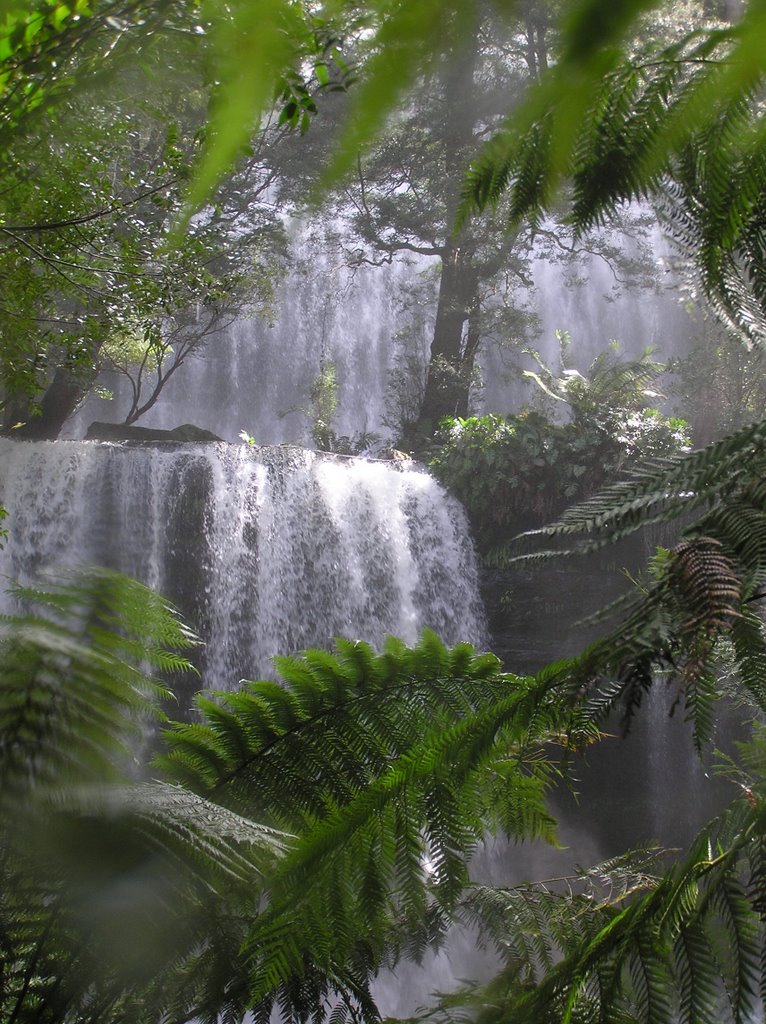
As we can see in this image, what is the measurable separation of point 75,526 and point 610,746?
6.60 meters

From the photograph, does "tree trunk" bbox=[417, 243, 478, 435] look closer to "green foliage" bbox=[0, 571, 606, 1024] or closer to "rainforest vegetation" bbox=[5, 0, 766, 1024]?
"rainforest vegetation" bbox=[5, 0, 766, 1024]

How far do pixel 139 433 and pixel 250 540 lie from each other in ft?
14.2

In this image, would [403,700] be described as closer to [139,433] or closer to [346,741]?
[346,741]

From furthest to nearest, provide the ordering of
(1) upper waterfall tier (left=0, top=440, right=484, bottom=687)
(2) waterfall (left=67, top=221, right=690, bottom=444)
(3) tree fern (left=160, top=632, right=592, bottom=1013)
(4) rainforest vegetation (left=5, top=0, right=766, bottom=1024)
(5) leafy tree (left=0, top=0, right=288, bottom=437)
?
(2) waterfall (left=67, top=221, right=690, bottom=444) < (1) upper waterfall tier (left=0, top=440, right=484, bottom=687) < (5) leafy tree (left=0, top=0, right=288, bottom=437) < (3) tree fern (left=160, top=632, right=592, bottom=1013) < (4) rainforest vegetation (left=5, top=0, right=766, bottom=1024)

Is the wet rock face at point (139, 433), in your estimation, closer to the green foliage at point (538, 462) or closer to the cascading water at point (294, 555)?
the cascading water at point (294, 555)

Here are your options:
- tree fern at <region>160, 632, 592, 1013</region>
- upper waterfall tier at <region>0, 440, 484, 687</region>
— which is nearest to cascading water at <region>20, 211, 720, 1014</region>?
upper waterfall tier at <region>0, 440, 484, 687</region>

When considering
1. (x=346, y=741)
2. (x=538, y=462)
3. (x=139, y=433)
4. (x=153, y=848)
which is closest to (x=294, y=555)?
(x=538, y=462)

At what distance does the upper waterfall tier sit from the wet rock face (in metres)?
2.92

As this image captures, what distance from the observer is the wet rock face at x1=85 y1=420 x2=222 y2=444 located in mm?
12247

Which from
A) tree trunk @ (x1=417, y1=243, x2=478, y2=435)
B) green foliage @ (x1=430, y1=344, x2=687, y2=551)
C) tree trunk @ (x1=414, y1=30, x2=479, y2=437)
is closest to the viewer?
green foliage @ (x1=430, y1=344, x2=687, y2=551)

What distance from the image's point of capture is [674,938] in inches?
33.7

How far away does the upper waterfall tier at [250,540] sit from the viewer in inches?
341

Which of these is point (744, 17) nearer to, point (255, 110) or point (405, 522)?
point (255, 110)

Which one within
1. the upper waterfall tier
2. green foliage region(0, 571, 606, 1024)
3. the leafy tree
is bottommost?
green foliage region(0, 571, 606, 1024)
